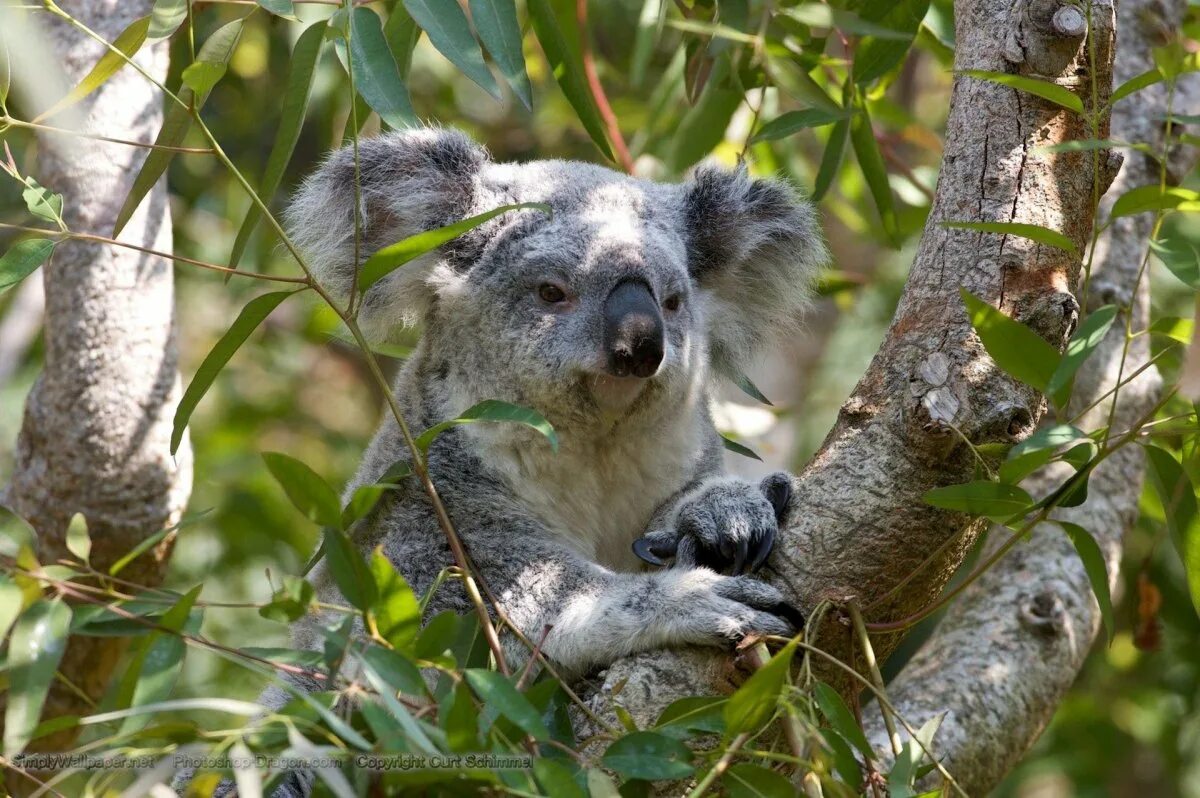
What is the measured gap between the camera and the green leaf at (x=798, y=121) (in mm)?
2787

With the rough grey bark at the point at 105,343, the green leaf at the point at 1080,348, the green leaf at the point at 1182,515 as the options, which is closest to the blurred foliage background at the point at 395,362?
the rough grey bark at the point at 105,343

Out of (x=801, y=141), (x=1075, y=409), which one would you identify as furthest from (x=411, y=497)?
(x=801, y=141)

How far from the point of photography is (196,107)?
2.01 m

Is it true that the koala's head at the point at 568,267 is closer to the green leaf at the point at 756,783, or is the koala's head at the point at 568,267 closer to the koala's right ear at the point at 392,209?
the koala's right ear at the point at 392,209

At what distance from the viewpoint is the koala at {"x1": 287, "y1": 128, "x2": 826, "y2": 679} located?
2.46 m

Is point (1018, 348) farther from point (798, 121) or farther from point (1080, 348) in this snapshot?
point (798, 121)

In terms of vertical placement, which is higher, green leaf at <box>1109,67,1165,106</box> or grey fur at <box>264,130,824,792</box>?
green leaf at <box>1109,67,1165,106</box>

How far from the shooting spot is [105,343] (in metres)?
3.36

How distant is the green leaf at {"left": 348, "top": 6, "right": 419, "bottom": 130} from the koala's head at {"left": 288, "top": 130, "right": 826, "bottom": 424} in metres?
0.53

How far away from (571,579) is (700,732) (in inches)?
24.5

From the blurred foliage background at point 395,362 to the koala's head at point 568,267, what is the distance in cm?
91

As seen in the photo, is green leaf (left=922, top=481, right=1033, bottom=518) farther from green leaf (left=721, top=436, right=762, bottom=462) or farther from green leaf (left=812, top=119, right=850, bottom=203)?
green leaf (left=812, top=119, right=850, bottom=203)

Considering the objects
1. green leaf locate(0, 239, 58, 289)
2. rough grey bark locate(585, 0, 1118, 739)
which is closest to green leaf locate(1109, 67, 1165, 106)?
rough grey bark locate(585, 0, 1118, 739)

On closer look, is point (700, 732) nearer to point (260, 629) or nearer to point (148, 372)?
point (148, 372)
